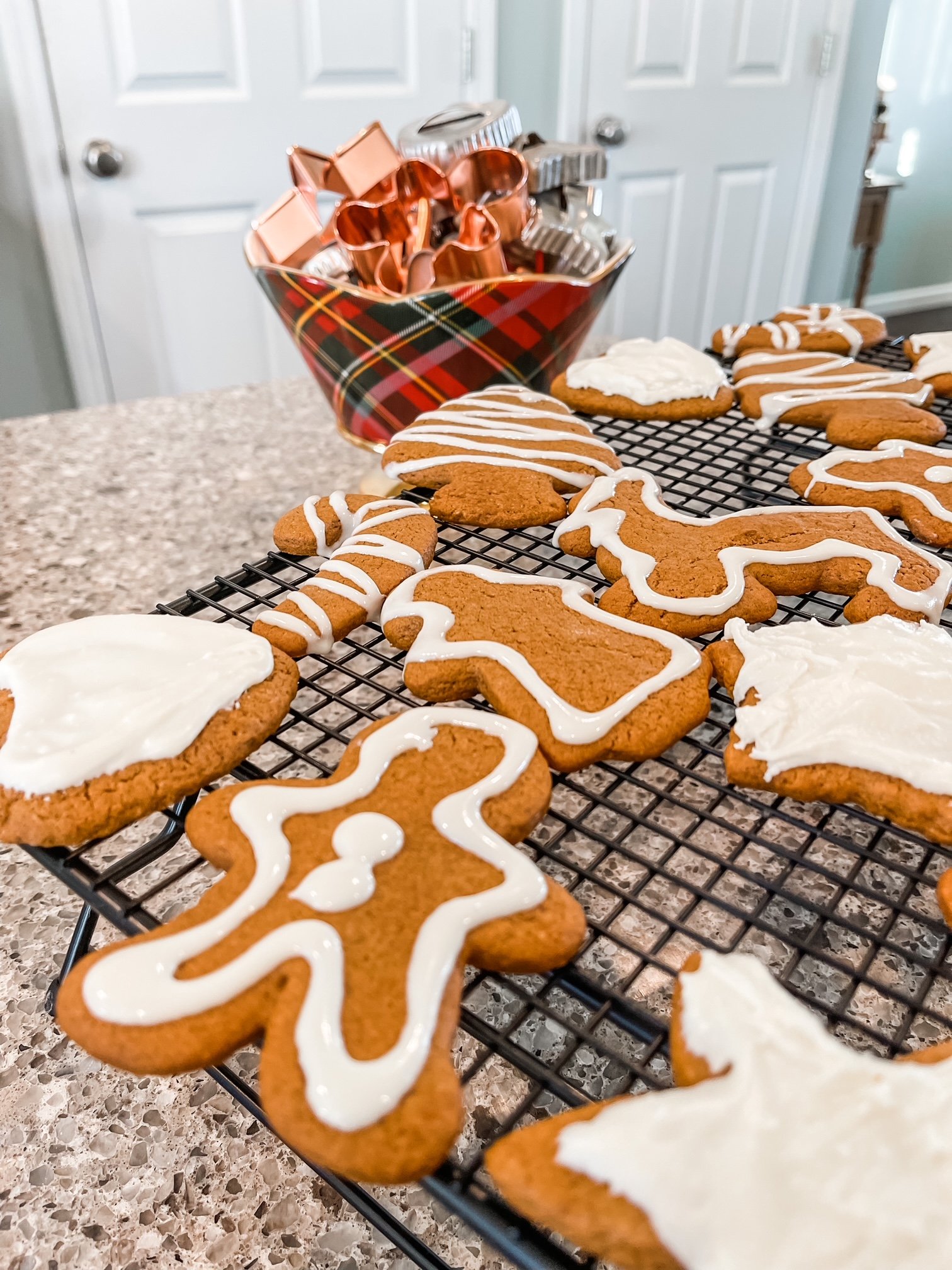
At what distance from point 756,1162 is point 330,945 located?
0.19 meters

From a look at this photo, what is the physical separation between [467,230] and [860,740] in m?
0.77

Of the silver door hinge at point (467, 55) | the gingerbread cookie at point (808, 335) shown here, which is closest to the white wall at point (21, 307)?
the silver door hinge at point (467, 55)

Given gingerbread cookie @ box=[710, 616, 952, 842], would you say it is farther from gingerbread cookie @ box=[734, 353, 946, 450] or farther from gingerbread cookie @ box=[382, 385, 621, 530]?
gingerbread cookie @ box=[734, 353, 946, 450]

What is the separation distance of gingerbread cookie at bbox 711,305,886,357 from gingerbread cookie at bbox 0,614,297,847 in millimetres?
865

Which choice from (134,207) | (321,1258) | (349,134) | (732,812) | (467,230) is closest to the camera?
(321,1258)

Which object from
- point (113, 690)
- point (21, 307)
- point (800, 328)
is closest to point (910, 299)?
point (800, 328)

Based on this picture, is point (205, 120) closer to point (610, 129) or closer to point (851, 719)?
point (610, 129)

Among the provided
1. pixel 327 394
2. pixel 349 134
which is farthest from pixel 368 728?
pixel 349 134

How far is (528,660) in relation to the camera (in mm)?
580

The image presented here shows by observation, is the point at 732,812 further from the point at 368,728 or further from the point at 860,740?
the point at 368,728

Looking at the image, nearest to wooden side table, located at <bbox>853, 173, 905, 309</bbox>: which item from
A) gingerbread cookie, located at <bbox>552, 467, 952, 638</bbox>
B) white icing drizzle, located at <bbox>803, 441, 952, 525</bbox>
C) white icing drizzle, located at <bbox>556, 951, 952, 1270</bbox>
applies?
white icing drizzle, located at <bbox>803, 441, 952, 525</bbox>

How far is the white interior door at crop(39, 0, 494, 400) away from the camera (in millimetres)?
1871

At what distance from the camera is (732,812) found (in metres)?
0.67

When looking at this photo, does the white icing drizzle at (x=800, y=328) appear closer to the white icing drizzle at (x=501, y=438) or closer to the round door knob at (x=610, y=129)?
the white icing drizzle at (x=501, y=438)
